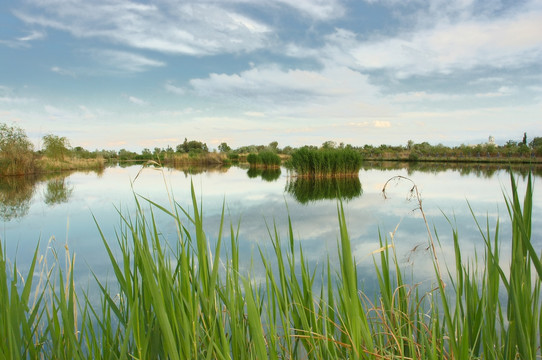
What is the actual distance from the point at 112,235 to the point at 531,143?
1748 inches

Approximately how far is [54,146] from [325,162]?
23869 mm

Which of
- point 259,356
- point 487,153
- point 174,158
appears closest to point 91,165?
point 174,158

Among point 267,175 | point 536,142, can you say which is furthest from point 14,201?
point 536,142

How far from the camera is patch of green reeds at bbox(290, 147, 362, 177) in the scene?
1927cm

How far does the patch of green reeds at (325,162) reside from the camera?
63.2 ft

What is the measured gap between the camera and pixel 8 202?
458 inches

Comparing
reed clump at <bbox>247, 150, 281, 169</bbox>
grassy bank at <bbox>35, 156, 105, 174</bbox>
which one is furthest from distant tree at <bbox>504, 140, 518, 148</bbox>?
grassy bank at <bbox>35, 156, 105, 174</bbox>

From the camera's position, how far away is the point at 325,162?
63.0 ft

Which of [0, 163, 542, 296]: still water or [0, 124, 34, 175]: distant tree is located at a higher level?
[0, 124, 34, 175]: distant tree

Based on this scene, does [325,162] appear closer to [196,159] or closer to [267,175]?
[267,175]

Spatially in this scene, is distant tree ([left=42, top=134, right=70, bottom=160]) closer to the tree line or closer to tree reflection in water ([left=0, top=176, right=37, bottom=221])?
the tree line

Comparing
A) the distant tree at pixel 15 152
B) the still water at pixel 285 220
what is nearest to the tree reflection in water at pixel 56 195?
the still water at pixel 285 220

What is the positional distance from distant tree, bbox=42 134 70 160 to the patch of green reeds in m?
21.7

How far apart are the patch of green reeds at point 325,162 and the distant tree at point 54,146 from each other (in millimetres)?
21704
